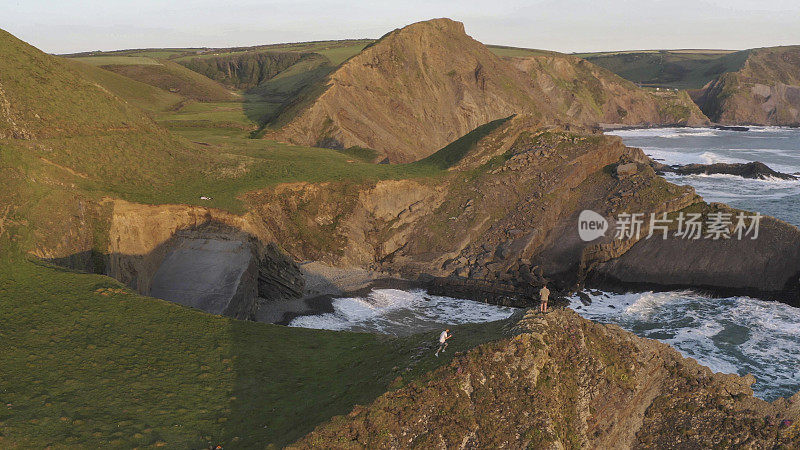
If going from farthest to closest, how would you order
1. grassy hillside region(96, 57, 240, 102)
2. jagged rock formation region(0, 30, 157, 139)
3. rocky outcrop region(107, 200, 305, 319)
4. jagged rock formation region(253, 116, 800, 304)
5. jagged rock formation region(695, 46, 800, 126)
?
1. jagged rock formation region(695, 46, 800, 126)
2. grassy hillside region(96, 57, 240, 102)
3. jagged rock formation region(253, 116, 800, 304)
4. jagged rock formation region(0, 30, 157, 139)
5. rocky outcrop region(107, 200, 305, 319)

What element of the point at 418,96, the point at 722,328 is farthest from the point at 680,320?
the point at 418,96

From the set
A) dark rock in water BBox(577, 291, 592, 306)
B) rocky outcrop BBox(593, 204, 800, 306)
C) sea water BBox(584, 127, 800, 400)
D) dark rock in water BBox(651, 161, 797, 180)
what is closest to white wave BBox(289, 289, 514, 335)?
dark rock in water BBox(577, 291, 592, 306)

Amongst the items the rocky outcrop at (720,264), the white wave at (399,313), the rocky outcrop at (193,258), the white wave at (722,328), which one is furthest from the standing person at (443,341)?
the rocky outcrop at (720,264)

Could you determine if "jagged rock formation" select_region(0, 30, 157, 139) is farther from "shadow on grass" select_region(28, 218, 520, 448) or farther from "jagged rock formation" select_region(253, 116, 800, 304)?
"shadow on grass" select_region(28, 218, 520, 448)

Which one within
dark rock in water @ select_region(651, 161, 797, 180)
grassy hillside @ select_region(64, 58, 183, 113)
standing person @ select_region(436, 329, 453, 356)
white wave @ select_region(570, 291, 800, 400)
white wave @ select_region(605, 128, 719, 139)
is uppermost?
grassy hillside @ select_region(64, 58, 183, 113)

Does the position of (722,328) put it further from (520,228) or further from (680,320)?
(520,228)

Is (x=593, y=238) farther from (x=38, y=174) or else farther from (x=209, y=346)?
(x=38, y=174)

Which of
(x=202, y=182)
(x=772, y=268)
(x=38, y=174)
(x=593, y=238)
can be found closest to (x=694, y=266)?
(x=772, y=268)
